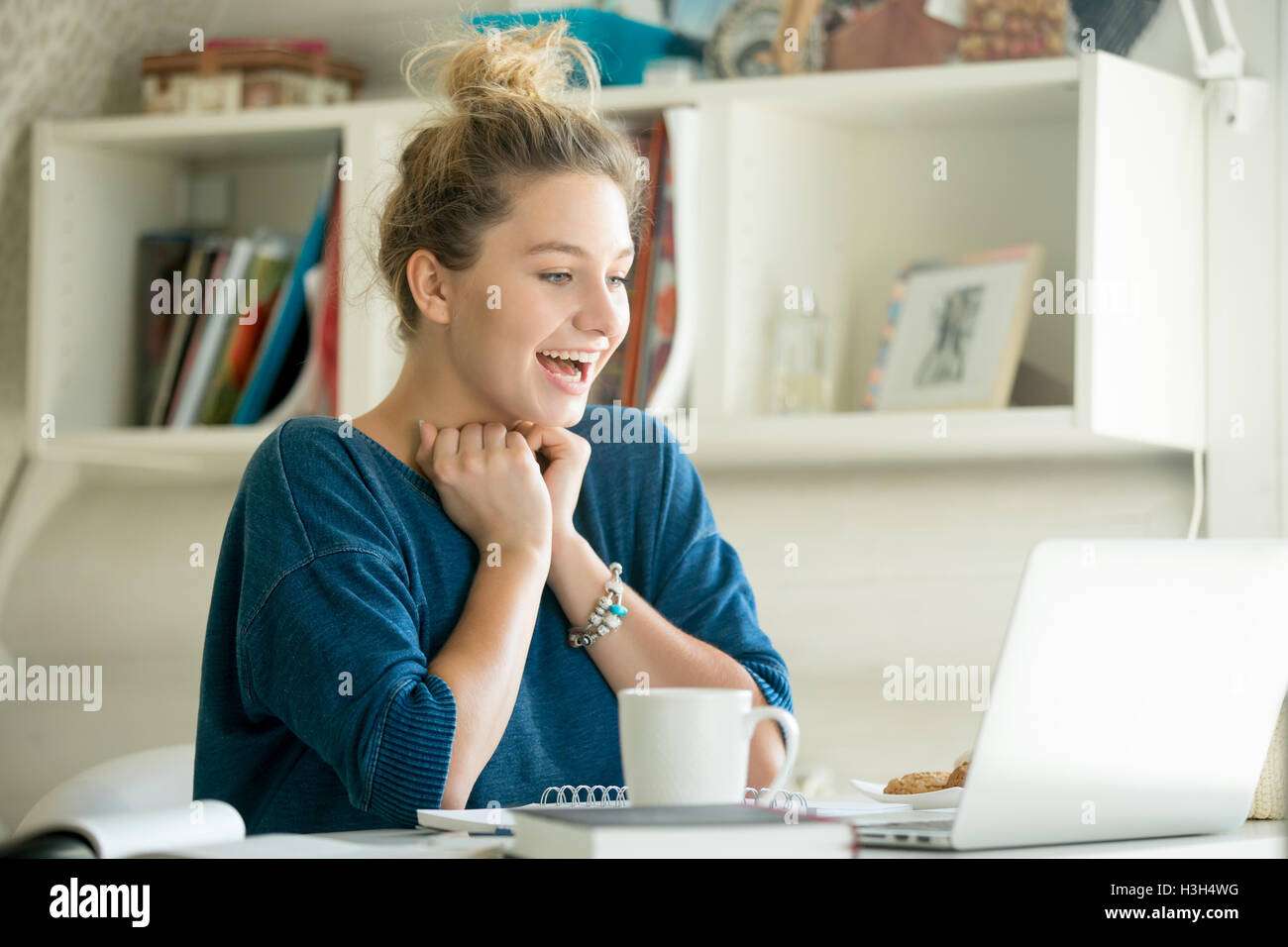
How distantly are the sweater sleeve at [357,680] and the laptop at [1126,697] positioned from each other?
12.3 inches

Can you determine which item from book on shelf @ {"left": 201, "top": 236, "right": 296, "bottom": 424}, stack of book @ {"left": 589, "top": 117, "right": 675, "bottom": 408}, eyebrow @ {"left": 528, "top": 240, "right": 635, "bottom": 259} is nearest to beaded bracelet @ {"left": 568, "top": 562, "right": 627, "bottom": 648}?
eyebrow @ {"left": 528, "top": 240, "right": 635, "bottom": 259}

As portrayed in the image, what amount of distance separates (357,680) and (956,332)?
3.71 feet

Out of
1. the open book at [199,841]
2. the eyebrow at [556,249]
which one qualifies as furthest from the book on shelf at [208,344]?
the open book at [199,841]

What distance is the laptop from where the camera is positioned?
0.75m

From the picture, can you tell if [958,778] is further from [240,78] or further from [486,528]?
[240,78]

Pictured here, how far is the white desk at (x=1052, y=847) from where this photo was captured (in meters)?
0.75

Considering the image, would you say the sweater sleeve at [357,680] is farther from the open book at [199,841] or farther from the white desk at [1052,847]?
the open book at [199,841]

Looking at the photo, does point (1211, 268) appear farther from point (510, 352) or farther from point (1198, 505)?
point (510, 352)

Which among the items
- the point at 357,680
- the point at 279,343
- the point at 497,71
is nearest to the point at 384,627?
the point at 357,680

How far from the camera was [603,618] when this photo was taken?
1294mm

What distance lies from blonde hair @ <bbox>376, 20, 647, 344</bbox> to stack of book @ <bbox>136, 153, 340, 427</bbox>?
72cm
